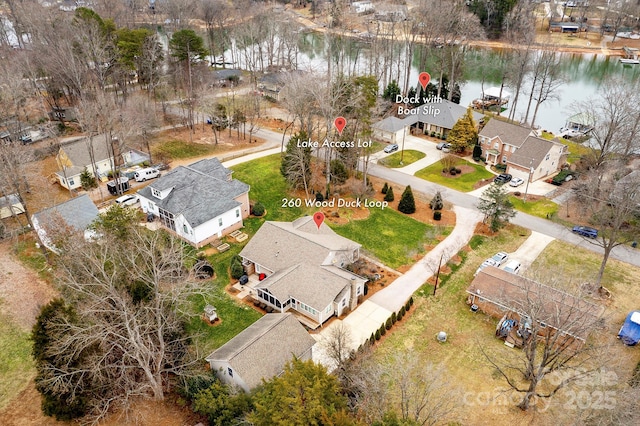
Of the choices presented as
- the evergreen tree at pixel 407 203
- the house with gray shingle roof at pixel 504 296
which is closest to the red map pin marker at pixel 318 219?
the evergreen tree at pixel 407 203

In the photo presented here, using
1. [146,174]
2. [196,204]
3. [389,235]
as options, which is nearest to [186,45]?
[146,174]

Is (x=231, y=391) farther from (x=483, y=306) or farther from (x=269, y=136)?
(x=269, y=136)

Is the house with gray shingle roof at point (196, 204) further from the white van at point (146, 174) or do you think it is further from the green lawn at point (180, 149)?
the green lawn at point (180, 149)

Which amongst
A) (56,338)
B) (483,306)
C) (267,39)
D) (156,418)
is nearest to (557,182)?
(483,306)

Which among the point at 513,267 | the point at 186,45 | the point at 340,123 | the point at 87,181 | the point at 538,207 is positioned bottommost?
the point at 513,267

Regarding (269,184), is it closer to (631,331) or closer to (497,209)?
(497,209)

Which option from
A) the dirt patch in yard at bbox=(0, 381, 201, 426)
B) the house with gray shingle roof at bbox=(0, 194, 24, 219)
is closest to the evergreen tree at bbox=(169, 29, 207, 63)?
the house with gray shingle roof at bbox=(0, 194, 24, 219)

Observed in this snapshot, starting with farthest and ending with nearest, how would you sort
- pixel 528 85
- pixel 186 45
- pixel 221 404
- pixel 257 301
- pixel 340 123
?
pixel 528 85, pixel 186 45, pixel 340 123, pixel 257 301, pixel 221 404
